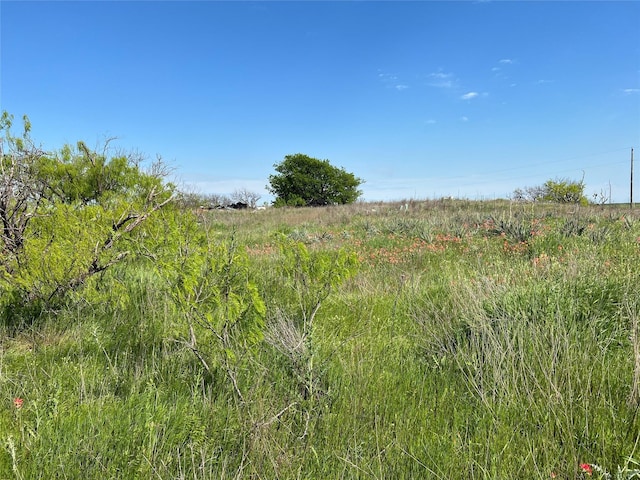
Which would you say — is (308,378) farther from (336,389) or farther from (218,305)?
(218,305)

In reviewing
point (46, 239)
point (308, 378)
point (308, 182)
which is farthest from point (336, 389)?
point (308, 182)

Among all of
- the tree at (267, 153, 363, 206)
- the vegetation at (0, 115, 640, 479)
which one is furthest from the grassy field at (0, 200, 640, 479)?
the tree at (267, 153, 363, 206)

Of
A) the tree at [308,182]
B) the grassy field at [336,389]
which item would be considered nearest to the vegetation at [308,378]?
the grassy field at [336,389]

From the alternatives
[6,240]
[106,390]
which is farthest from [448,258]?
[6,240]

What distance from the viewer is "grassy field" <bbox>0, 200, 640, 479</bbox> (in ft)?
5.58

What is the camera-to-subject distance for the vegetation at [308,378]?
1.71 m

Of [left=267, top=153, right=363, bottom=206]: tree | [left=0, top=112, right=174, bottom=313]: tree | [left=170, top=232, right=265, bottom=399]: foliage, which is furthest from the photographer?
[left=267, top=153, right=363, bottom=206]: tree

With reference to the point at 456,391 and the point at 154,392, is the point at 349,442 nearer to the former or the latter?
the point at 456,391

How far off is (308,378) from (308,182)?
168 feet

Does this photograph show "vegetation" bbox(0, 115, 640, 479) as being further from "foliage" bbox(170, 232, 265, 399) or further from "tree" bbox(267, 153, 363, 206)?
"tree" bbox(267, 153, 363, 206)

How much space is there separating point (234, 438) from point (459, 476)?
109cm

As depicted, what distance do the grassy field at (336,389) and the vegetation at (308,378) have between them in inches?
0.6

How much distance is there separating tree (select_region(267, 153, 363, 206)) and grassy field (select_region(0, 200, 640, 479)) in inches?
1924

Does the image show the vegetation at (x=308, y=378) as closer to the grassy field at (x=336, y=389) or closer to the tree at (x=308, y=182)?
the grassy field at (x=336, y=389)
